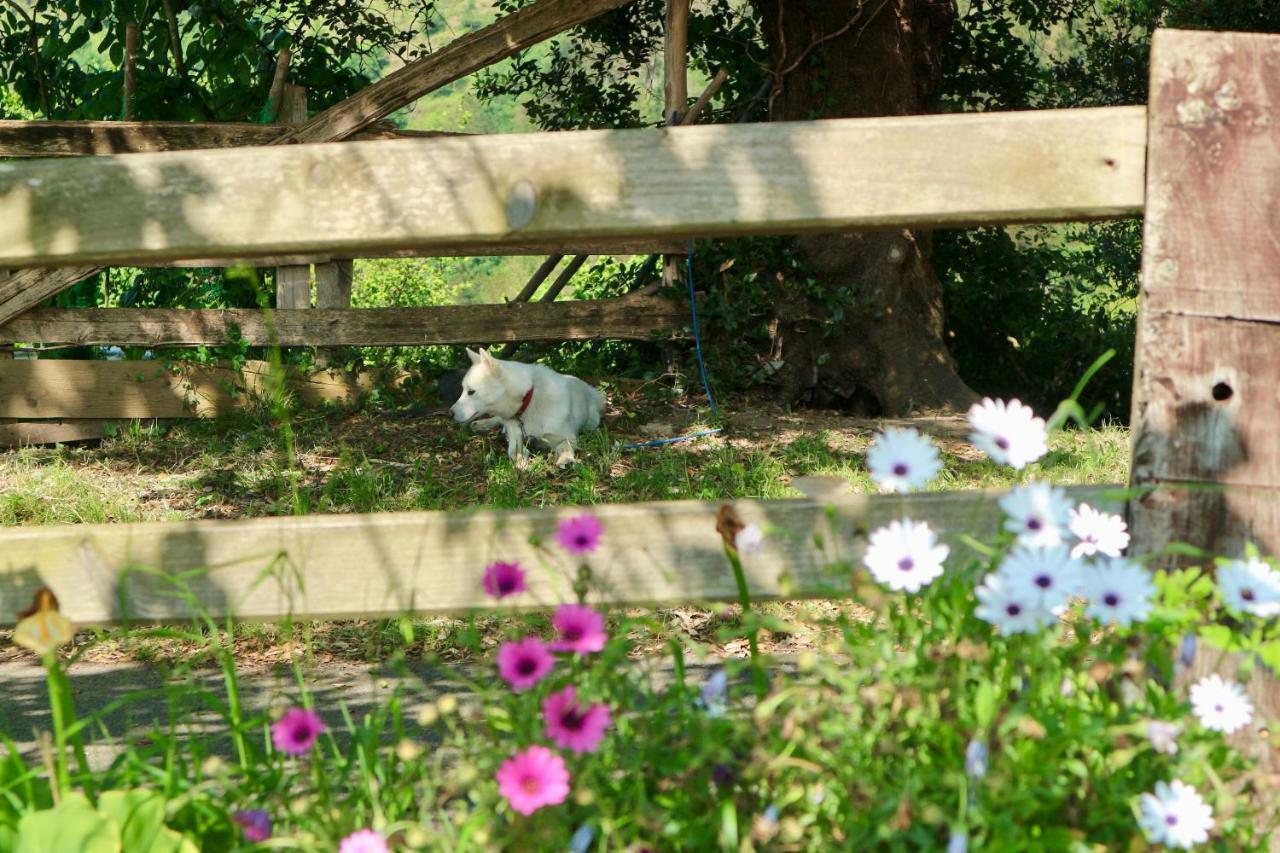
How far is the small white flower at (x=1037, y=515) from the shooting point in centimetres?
171

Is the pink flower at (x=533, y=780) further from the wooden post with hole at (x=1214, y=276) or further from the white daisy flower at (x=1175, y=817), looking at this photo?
the wooden post with hole at (x=1214, y=276)

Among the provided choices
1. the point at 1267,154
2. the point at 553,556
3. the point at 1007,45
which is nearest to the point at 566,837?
the point at 553,556

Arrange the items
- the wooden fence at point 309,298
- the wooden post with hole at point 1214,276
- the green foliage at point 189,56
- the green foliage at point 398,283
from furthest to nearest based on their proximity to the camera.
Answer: the green foliage at point 398,283 < the green foliage at point 189,56 < the wooden fence at point 309,298 < the wooden post with hole at point 1214,276

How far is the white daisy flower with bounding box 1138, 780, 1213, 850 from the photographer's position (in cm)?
154

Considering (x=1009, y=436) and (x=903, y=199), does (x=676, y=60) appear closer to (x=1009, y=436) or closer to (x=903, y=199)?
(x=903, y=199)

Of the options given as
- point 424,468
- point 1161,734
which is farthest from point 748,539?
point 424,468

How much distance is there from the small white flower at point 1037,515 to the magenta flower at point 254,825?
Result: 107 centimetres

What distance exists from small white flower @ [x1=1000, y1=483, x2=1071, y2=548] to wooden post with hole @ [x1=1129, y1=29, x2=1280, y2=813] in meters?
0.34

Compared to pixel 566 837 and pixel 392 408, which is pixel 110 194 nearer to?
pixel 566 837

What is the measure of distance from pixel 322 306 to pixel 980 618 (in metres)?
7.26

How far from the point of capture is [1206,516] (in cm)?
206

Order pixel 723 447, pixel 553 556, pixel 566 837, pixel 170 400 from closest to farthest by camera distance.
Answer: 1. pixel 566 837
2. pixel 553 556
3. pixel 723 447
4. pixel 170 400

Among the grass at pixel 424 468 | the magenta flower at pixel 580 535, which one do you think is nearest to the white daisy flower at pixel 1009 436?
the magenta flower at pixel 580 535

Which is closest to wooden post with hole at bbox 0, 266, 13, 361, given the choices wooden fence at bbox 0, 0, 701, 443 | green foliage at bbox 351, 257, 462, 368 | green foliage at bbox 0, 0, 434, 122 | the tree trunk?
wooden fence at bbox 0, 0, 701, 443
